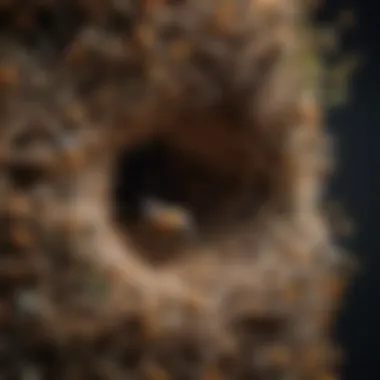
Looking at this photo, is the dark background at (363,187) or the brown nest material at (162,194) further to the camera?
the dark background at (363,187)

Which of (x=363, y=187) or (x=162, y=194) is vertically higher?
(x=363, y=187)

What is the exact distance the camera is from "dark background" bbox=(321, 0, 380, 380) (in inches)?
69.4

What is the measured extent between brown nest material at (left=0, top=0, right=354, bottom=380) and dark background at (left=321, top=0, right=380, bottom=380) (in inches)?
18.5

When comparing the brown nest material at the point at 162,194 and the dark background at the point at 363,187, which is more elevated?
the dark background at the point at 363,187

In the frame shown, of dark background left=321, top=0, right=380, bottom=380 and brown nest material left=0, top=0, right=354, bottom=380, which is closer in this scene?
brown nest material left=0, top=0, right=354, bottom=380

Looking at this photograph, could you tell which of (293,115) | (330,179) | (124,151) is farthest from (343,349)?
(124,151)

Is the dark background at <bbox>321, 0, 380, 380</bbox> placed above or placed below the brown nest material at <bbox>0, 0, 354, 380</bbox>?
above

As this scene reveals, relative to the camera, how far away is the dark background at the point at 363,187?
1763mm

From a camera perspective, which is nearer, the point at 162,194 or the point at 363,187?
the point at 162,194

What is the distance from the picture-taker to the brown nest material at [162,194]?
3.34 ft

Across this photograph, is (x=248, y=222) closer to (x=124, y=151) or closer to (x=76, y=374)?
(x=124, y=151)

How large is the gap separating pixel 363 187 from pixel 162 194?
27.5 inches

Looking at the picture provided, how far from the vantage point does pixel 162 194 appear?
46.8 inches

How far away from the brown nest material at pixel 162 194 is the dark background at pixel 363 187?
469mm
